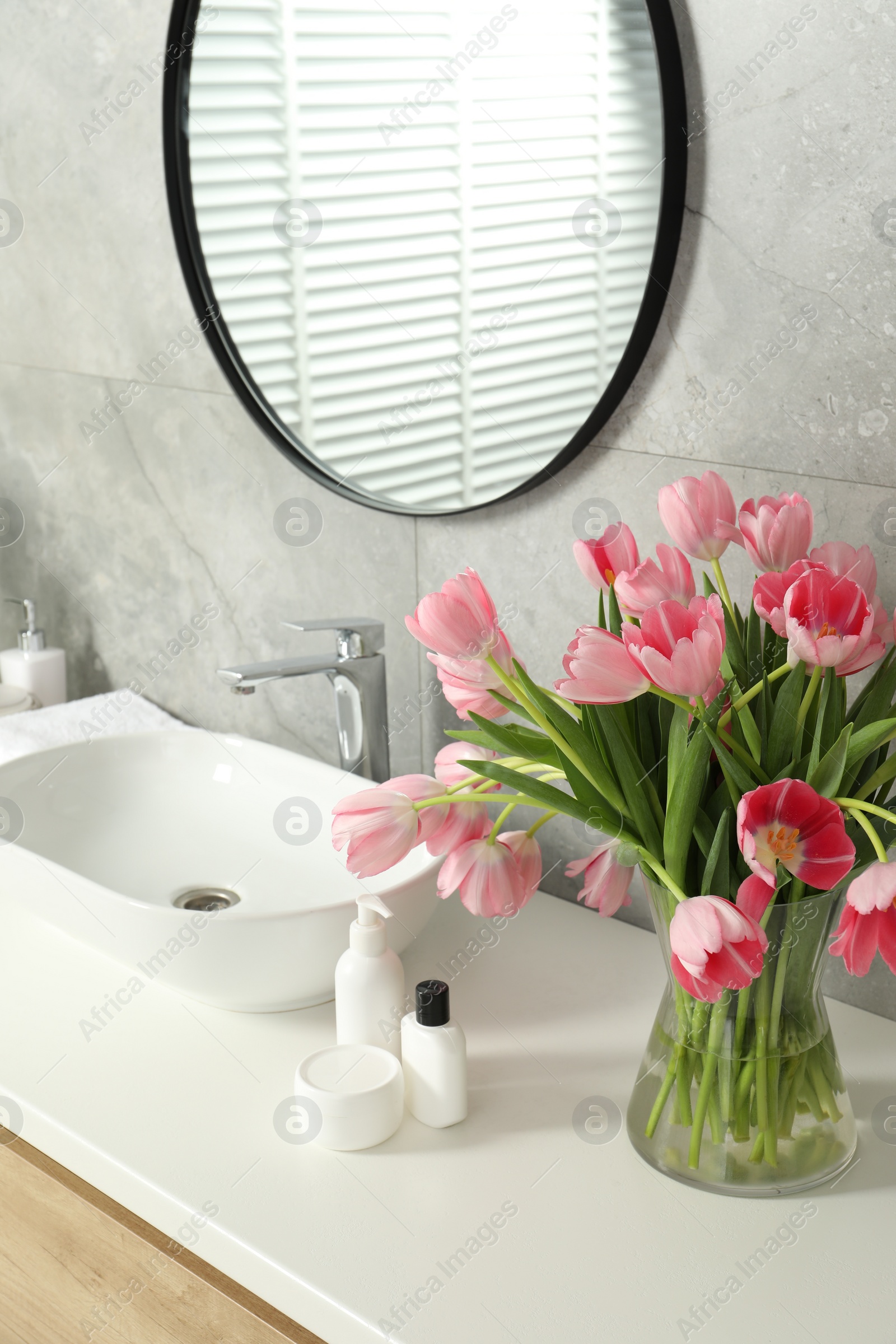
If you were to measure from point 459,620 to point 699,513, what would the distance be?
0.20 meters

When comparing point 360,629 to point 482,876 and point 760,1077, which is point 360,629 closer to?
point 482,876

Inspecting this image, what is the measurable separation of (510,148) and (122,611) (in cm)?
90

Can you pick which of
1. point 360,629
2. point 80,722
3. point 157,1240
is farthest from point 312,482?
point 157,1240

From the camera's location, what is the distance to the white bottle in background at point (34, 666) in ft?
5.52

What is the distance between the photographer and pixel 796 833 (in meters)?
0.69

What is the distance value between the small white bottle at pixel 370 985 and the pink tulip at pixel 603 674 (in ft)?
1.03

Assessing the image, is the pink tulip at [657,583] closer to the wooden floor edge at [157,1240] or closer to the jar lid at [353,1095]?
the jar lid at [353,1095]

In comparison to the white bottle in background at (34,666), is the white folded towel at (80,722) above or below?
below

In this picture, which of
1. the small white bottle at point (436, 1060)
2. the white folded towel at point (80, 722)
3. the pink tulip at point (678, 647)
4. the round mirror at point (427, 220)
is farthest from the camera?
the white folded towel at point (80, 722)

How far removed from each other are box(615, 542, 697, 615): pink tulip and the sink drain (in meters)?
0.64

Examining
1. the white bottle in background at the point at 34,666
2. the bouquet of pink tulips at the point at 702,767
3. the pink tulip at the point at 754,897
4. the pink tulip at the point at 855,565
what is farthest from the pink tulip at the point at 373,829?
the white bottle in background at the point at 34,666

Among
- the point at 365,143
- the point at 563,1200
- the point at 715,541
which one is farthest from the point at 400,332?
the point at 563,1200

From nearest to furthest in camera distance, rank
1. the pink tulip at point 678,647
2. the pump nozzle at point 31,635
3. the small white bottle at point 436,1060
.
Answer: the pink tulip at point 678,647, the small white bottle at point 436,1060, the pump nozzle at point 31,635

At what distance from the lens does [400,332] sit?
50.1 inches
